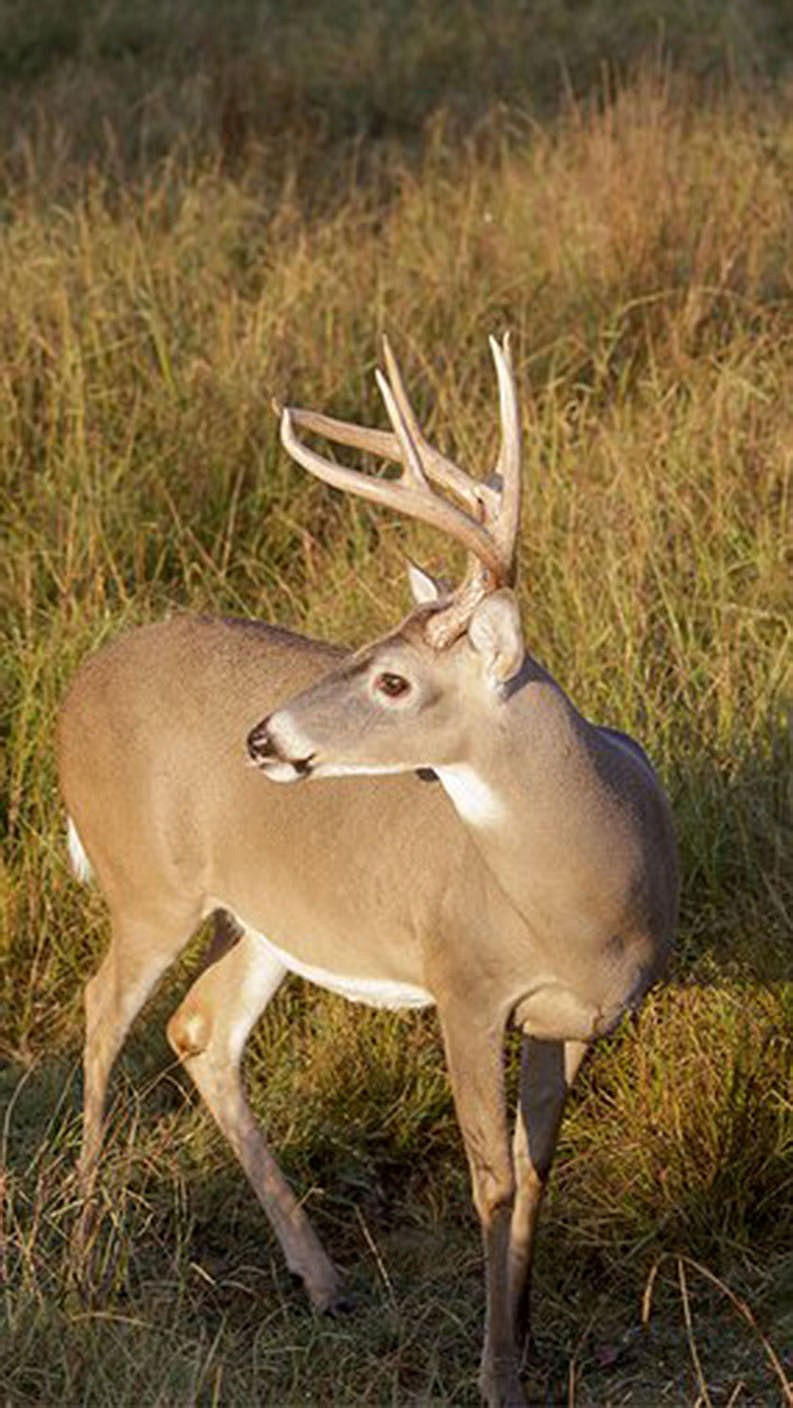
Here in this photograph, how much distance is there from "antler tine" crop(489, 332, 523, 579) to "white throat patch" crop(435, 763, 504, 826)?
1.06 ft

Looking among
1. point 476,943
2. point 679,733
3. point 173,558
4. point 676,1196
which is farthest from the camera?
point 173,558

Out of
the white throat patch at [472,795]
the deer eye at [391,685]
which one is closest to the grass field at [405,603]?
the white throat patch at [472,795]

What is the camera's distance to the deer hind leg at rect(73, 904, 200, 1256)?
505 cm

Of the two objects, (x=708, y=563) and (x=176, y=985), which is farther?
(x=708, y=563)

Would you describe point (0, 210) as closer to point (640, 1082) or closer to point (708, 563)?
point (708, 563)

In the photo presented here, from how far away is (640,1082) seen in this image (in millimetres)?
5055

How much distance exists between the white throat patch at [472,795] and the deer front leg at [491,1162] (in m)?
0.35

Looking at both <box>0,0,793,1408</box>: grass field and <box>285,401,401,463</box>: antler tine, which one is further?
<box>0,0,793,1408</box>: grass field

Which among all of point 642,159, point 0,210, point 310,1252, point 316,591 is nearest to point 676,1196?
point 310,1252

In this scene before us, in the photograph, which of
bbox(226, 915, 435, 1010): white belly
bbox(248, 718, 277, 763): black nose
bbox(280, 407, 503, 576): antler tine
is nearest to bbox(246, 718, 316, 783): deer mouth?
bbox(248, 718, 277, 763): black nose

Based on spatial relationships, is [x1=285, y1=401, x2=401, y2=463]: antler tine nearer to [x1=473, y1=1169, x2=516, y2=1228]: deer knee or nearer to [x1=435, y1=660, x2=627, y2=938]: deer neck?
[x1=435, y1=660, x2=627, y2=938]: deer neck

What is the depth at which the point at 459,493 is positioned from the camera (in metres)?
4.31

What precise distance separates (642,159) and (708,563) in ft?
9.18

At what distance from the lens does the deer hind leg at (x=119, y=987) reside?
5055 mm
